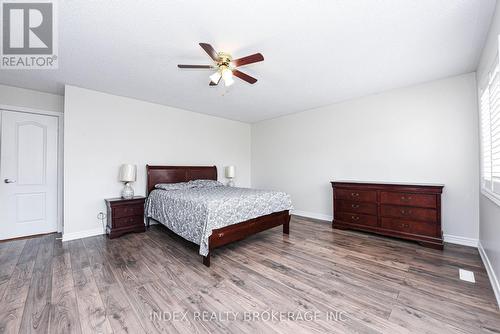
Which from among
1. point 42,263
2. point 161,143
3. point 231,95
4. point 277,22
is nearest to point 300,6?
point 277,22

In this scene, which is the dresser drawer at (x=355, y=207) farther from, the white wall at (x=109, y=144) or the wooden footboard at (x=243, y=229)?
the white wall at (x=109, y=144)

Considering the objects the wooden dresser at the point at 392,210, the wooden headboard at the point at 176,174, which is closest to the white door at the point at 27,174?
the wooden headboard at the point at 176,174

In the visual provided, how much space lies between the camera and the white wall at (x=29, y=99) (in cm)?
349

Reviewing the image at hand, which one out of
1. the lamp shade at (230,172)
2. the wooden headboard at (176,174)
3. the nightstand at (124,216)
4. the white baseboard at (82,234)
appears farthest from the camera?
the lamp shade at (230,172)

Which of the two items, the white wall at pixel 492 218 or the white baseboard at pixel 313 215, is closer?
the white wall at pixel 492 218

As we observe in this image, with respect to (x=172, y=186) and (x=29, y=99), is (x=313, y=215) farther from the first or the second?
(x=29, y=99)

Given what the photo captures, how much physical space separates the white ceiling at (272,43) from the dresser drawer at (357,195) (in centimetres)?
184

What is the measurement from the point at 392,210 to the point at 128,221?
4.51 m

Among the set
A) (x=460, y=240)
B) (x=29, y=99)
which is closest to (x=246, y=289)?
(x=460, y=240)

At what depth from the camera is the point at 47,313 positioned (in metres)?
1.71

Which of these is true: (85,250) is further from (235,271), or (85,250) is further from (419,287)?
(419,287)

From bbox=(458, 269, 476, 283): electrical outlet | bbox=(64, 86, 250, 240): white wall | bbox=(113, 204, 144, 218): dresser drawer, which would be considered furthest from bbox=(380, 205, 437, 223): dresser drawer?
bbox=(113, 204, 144, 218): dresser drawer

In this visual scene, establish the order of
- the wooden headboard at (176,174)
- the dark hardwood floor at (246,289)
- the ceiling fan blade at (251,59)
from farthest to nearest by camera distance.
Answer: the wooden headboard at (176,174) → the ceiling fan blade at (251,59) → the dark hardwood floor at (246,289)

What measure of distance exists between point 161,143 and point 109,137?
3.19 ft
